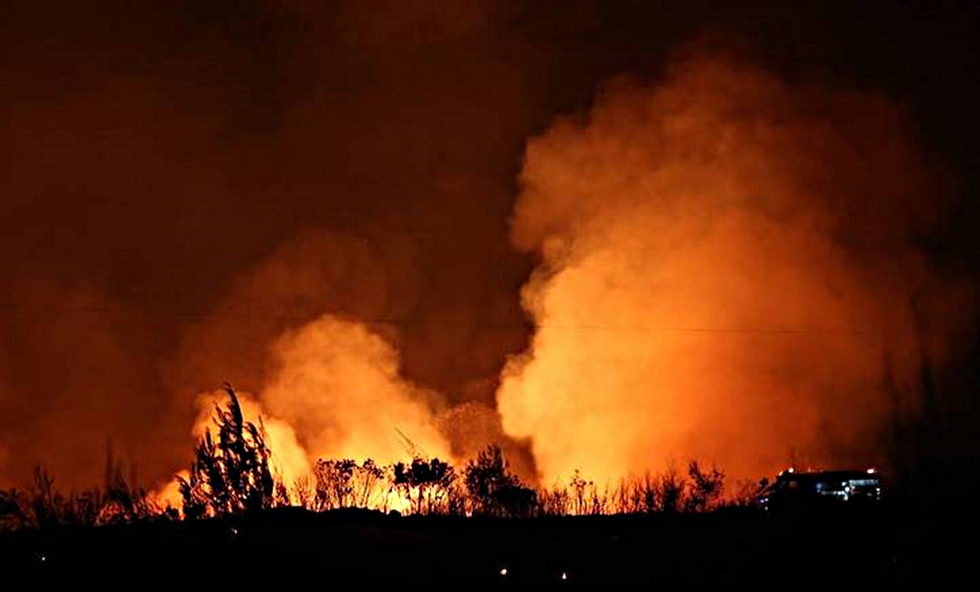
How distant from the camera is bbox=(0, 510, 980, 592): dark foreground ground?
59.6ft

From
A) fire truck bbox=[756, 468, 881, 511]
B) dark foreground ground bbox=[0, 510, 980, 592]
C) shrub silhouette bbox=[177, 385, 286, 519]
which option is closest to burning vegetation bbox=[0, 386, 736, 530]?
shrub silhouette bbox=[177, 385, 286, 519]

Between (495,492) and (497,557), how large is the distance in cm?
1066

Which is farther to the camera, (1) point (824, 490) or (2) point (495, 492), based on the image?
(1) point (824, 490)

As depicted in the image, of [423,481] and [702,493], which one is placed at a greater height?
[423,481]

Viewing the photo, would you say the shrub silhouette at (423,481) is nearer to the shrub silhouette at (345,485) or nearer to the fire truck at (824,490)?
the shrub silhouette at (345,485)

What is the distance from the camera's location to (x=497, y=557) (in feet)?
65.1

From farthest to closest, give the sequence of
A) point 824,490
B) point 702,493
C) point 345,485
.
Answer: point 702,493, point 824,490, point 345,485

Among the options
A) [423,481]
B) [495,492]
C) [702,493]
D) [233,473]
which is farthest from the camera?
[702,493]

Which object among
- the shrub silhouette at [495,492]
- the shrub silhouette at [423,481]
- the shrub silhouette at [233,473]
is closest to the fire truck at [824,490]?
the shrub silhouette at [495,492]

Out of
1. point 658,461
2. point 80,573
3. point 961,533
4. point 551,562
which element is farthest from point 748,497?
point 80,573

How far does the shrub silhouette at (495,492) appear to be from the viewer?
94.8ft

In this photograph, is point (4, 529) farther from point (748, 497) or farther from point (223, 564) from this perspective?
point (748, 497)

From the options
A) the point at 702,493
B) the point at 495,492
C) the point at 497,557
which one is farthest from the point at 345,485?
the point at 497,557

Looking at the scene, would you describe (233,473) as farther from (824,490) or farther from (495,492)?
(824,490)
